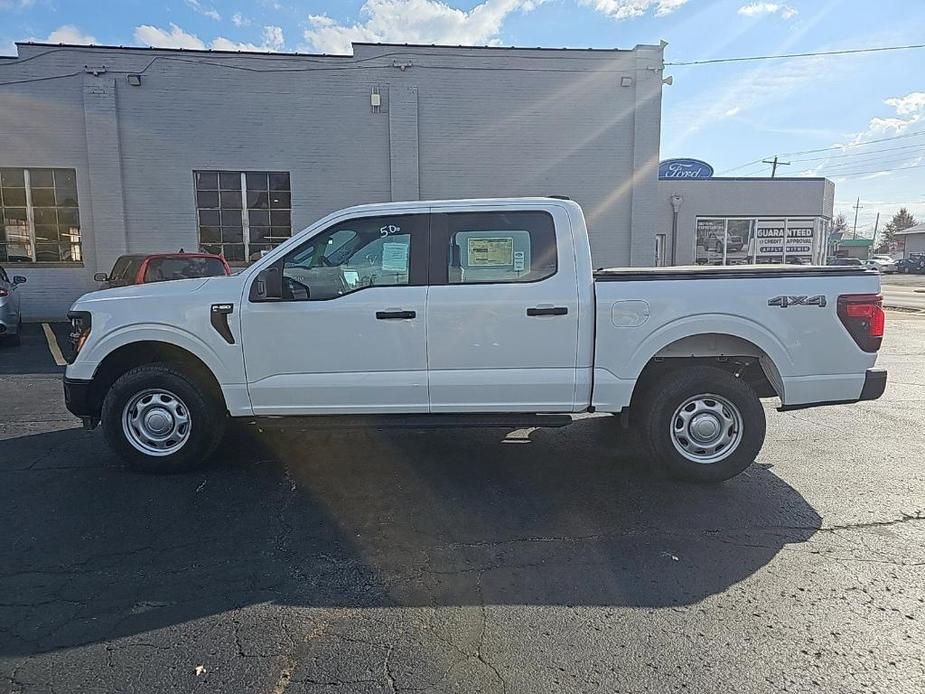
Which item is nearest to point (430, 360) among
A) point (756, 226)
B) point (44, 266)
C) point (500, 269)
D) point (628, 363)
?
point (500, 269)

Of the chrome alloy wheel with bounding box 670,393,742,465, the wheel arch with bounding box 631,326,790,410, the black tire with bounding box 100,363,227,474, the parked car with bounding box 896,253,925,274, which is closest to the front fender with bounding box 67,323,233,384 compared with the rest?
the black tire with bounding box 100,363,227,474

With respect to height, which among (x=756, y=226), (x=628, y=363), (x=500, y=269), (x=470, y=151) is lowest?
(x=628, y=363)

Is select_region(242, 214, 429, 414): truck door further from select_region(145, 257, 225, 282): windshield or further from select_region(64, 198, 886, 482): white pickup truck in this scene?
select_region(145, 257, 225, 282): windshield

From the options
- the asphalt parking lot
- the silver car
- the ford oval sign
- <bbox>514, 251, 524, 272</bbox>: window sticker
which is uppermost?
the ford oval sign

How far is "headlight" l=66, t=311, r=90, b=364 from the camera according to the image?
477cm

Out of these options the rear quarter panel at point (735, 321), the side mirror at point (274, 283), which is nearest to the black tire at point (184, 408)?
the side mirror at point (274, 283)

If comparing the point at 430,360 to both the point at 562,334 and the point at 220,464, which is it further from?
the point at 220,464

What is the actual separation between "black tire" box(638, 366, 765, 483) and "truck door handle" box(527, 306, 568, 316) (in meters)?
0.95

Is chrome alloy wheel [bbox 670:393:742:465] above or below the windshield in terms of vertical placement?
below

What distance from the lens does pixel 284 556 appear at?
3553 mm

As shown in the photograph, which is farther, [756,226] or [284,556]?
[756,226]

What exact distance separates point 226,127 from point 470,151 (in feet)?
20.3

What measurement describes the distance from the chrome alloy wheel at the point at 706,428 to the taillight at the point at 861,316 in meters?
1.01

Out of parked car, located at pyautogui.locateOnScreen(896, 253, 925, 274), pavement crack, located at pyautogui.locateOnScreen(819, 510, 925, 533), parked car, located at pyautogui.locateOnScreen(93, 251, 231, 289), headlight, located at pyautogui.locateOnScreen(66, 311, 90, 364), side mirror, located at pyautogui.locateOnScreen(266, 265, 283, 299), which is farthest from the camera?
parked car, located at pyautogui.locateOnScreen(896, 253, 925, 274)
